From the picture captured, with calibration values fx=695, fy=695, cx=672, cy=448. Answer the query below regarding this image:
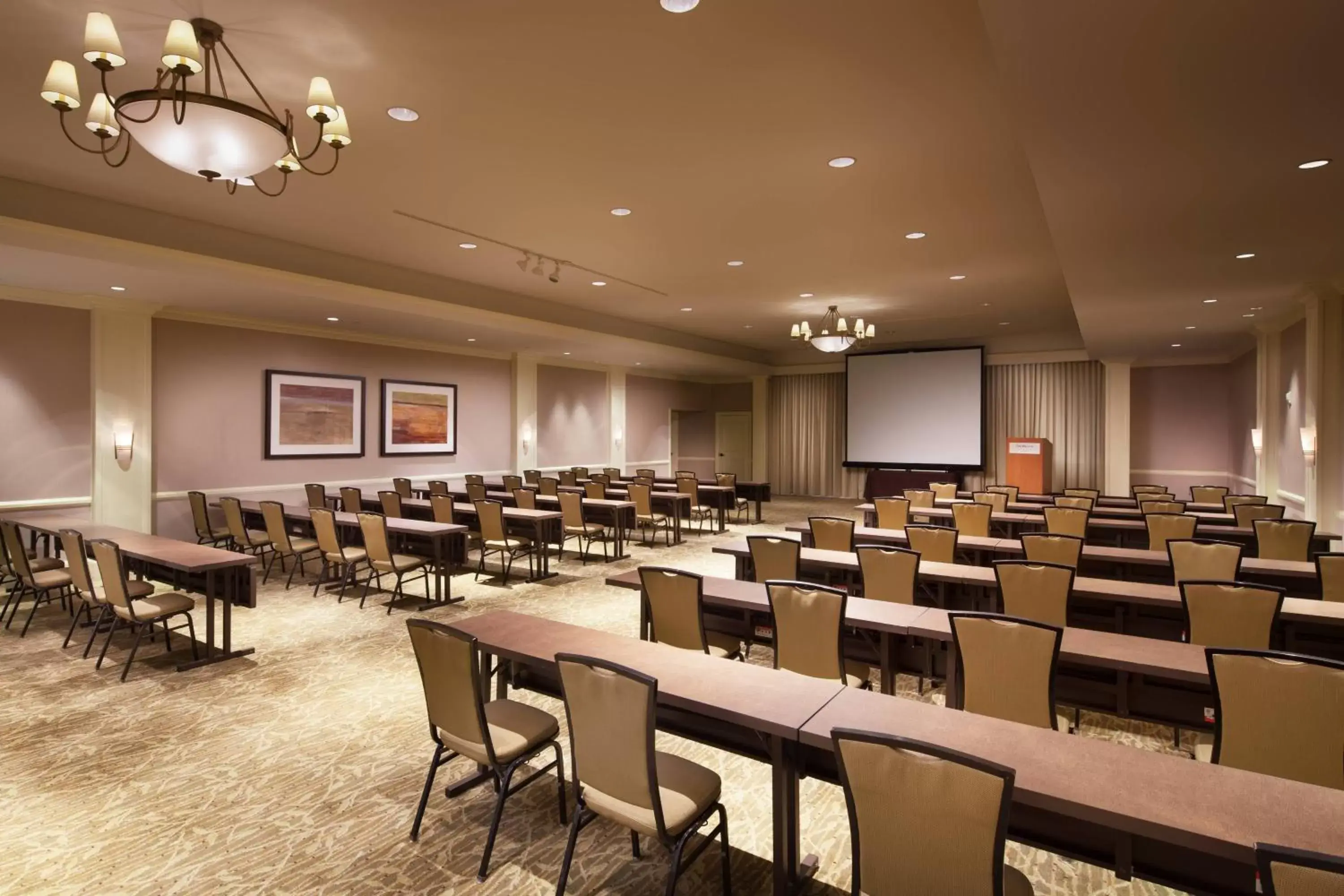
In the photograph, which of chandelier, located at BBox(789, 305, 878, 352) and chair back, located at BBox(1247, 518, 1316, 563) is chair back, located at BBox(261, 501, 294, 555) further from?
chair back, located at BBox(1247, 518, 1316, 563)

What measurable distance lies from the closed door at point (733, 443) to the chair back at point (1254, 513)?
11830 mm

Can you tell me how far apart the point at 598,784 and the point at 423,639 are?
88 centimetres

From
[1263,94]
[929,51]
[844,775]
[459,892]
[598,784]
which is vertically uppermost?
[929,51]

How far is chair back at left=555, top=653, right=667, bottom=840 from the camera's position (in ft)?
6.89

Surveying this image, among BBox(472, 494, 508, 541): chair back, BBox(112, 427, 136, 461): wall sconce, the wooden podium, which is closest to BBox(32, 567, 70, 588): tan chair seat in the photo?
BBox(112, 427, 136, 461): wall sconce

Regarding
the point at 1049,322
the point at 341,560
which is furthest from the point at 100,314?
the point at 1049,322

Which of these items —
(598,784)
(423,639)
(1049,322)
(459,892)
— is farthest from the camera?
(1049,322)

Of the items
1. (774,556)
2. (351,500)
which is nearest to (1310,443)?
(774,556)

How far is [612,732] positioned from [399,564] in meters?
4.76

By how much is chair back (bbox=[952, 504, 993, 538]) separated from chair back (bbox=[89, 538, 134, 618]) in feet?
22.5

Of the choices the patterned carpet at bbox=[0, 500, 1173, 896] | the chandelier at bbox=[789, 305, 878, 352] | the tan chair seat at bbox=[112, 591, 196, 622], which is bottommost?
the patterned carpet at bbox=[0, 500, 1173, 896]

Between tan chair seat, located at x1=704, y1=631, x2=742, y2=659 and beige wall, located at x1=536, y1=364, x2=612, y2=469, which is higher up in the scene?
beige wall, located at x1=536, y1=364, x2=612, y2=469

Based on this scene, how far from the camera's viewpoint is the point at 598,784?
7.48ft

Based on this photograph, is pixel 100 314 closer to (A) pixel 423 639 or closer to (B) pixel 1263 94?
(A) pixel 423 639
